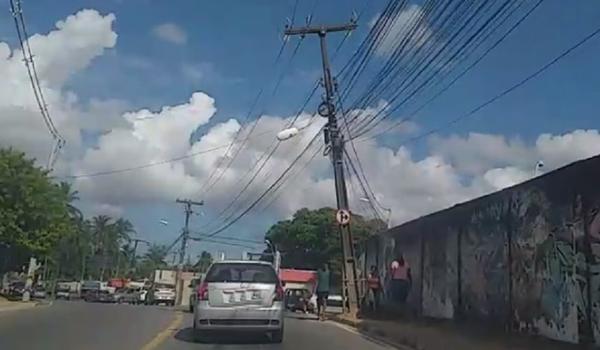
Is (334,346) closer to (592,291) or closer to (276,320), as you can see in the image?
(276,320)

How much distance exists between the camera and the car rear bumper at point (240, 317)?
15.4 m

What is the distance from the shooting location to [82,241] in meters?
107

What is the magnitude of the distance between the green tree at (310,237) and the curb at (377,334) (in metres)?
59.6

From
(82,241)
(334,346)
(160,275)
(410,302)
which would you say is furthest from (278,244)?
(334,346)

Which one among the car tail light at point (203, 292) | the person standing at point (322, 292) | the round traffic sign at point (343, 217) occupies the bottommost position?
the car tail light at point (203, 292)

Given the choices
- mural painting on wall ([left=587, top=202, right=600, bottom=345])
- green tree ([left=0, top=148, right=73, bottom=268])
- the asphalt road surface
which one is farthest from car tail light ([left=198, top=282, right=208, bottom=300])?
green tree ([left=0, top=148, right=73, bottom=268])

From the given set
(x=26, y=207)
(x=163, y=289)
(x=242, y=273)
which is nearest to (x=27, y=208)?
(x=26, y=207)

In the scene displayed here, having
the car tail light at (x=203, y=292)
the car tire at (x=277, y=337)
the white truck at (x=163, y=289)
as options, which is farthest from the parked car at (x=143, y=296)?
the car tail light at (x=203, y=292)

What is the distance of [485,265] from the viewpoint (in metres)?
15.7

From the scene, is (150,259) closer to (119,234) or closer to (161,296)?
(119,234)

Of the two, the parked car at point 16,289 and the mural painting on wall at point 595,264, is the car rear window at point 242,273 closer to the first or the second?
the mural painting on wall at point 595,264

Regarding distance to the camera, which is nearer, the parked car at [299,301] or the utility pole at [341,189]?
the utility pole at [341,189]

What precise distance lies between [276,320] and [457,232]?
Answer: 4.46 metres

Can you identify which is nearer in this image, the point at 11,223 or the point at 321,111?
the point at 321,111
